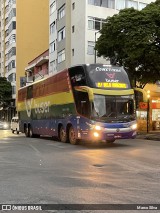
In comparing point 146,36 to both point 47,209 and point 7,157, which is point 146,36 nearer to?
Result: point 7,157

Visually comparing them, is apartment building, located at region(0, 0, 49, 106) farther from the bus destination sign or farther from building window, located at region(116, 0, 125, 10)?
the bus destination sign

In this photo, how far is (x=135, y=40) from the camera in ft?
107


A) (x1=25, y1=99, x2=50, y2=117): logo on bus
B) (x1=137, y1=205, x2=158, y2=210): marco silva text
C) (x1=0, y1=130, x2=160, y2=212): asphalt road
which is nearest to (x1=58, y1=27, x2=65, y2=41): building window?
(x1=25, y1=99, x2=50, y2=117): logo on bus

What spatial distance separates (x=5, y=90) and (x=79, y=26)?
124 ft

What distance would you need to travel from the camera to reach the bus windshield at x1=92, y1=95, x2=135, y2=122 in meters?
21.4

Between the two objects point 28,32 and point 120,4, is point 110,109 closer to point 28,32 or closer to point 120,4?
point 120,4

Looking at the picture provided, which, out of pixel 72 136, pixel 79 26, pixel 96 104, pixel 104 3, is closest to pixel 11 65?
pixel 79 26

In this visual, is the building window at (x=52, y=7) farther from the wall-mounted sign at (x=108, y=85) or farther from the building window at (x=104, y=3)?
the wall-mounted sign at (x=108, y=85)

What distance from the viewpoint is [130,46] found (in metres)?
33.1

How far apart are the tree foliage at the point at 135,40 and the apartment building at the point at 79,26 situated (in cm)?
1171

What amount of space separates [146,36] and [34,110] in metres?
9.79

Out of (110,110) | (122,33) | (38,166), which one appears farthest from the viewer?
(122,33)

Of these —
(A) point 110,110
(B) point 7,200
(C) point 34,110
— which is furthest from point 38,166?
A: (C) point 34,110

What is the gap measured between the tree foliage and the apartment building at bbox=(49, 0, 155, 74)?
11715 mm
